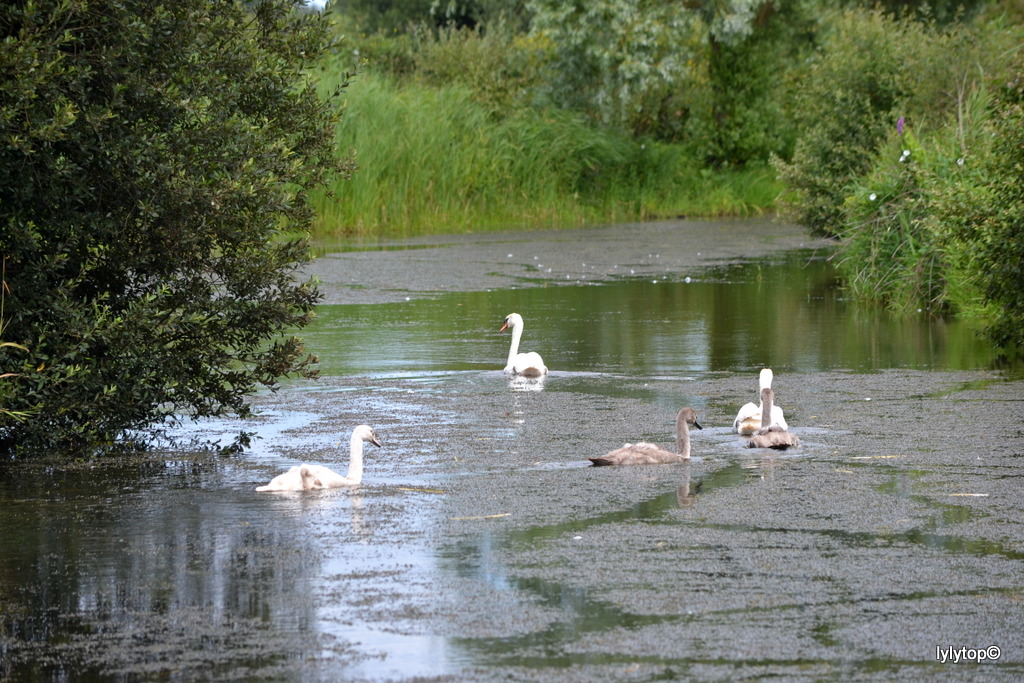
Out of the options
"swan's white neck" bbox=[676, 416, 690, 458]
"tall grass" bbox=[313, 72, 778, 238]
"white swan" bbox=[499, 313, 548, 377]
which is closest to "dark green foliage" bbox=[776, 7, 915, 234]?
"tall grass" bbox=[313, 72, 778, 238]

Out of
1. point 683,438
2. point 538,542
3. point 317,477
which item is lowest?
point 538,542

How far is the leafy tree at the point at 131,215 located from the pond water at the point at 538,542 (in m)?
0.55

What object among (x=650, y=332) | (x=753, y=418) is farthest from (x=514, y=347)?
(x=753, y=418)

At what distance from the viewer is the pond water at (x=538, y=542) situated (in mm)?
5574

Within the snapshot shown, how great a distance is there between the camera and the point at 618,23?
35.3 m

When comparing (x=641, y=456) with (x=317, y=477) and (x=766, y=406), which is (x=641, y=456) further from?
(x=317, y=477)

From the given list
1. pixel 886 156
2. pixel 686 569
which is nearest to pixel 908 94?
pixel 886 156

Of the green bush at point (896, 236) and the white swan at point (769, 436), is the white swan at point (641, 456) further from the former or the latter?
the green bush at point (896, 236)

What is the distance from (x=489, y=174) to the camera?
109 feet

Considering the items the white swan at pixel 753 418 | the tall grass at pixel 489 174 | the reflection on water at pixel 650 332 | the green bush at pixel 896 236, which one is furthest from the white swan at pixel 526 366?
the tall grass at pixel 489 174

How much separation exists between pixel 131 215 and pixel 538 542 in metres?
4.12

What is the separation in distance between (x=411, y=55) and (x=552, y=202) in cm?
846

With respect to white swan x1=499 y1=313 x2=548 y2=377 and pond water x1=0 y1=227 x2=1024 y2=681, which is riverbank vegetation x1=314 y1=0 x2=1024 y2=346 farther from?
pond water x1=0 y1=227 x2=1024 y2=681

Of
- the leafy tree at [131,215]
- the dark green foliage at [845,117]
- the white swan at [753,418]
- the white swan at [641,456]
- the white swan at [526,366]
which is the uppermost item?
the dark green foliage at [845,117]
